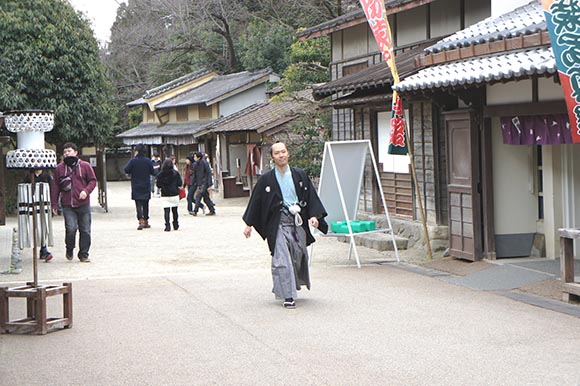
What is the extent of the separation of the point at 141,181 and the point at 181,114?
24.4 m

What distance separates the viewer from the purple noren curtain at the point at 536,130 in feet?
35.3

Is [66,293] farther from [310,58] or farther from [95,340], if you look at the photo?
[310,58]

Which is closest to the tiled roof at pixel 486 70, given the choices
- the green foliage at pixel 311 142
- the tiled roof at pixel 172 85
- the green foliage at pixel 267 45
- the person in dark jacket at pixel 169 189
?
the person in dark jacket at pixel 169 189

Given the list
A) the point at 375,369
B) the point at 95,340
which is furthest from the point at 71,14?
the point at 375,369

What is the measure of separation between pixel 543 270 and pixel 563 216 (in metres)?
1.02

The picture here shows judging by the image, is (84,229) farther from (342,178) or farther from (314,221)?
(314,221)

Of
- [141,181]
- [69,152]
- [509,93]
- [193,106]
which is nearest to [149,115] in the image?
[193,106]

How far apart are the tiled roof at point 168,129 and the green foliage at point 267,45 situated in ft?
14.0

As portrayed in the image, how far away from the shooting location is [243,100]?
40969 millimetres

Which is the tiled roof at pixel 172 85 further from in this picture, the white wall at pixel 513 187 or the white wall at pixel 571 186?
the white wall at pixel 571 186

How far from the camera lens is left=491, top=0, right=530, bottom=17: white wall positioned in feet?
44.0

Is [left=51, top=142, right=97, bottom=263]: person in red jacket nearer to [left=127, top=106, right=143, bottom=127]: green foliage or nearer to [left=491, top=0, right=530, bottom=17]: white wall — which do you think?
[left=491, top=0, right=530, bottom=17]: white wall

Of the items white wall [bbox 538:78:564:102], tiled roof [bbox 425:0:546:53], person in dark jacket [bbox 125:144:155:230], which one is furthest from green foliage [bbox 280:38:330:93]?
white wall [bbox 538:78:564:102]

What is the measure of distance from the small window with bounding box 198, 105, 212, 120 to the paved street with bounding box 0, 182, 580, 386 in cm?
2883
